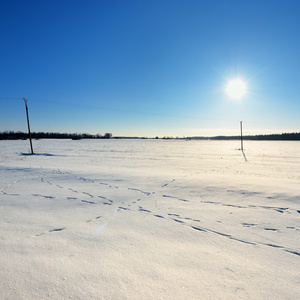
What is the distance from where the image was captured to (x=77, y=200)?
4.21m

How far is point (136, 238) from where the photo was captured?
255 cm

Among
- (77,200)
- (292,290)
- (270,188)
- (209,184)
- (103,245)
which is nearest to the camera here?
(292,290)

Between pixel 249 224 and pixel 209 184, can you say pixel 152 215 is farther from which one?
pixel 209 184

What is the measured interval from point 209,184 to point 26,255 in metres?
4.96

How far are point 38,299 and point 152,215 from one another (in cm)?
213

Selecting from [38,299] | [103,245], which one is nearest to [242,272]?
[103,245]

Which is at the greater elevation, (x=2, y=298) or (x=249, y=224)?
(x=2, y=298)

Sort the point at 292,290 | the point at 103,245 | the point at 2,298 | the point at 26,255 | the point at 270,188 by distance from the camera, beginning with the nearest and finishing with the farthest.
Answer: the point at 2,298
the point at 292,290
the point at 26,255
the point at 103,245
the point at 270,188

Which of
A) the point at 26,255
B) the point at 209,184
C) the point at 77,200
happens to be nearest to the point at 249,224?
the point at 209,184

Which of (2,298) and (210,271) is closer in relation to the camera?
(2,298)

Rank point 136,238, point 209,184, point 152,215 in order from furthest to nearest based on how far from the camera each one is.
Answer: point 209,184 → point 152,215 → point 136,238

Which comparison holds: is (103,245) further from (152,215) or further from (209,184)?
(209,184)

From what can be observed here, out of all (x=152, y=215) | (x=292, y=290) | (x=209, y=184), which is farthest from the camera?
(x=209, y=184)

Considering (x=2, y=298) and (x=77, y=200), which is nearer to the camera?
(x=2, y=298)
